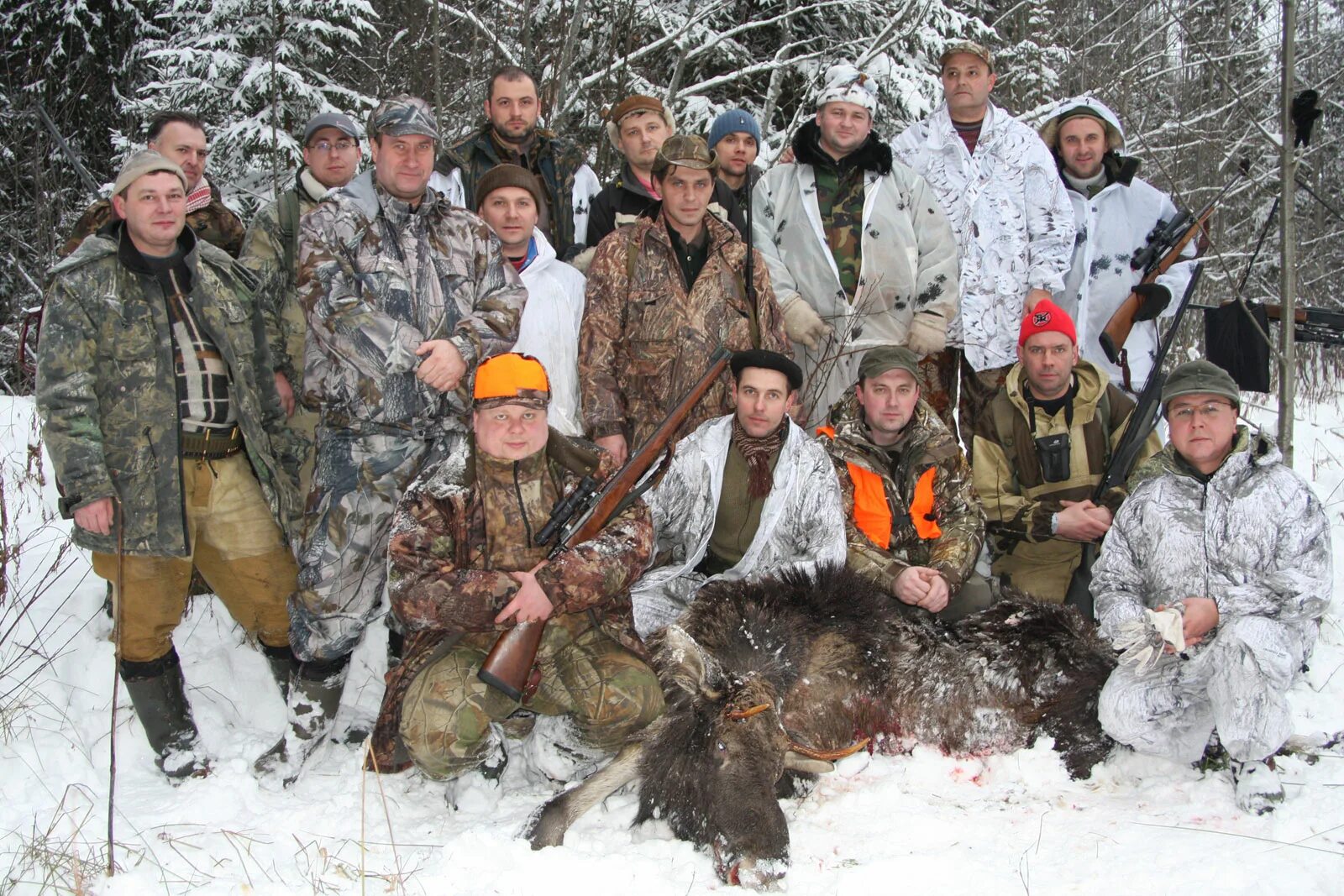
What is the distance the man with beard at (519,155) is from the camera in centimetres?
514

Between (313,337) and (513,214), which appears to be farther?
(513,214)

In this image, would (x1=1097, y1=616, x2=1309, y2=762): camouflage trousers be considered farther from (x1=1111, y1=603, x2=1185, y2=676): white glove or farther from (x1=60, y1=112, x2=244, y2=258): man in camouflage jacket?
(x1=60, y1=112, x2=244, y2=258): man in camouflage jacket

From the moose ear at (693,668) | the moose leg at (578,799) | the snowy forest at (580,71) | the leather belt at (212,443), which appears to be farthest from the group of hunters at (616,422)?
the snowy forest at (580,71)

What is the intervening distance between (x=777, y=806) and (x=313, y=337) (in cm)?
251

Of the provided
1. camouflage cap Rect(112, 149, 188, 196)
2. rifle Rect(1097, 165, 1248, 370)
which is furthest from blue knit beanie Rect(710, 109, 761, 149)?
camouflage cap Rect(112, 149, 188, 196)

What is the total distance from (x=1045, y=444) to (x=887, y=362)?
3.04 feet

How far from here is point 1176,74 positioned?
46.6 feet

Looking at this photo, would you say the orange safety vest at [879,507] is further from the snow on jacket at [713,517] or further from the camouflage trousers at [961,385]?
the camouflage trousers at [961,385]

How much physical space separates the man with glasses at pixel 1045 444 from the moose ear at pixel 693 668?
2.07m

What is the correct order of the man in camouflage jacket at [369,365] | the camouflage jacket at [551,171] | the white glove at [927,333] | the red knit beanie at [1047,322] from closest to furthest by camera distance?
the man in camouflage jacket at [369,365], the red knit beanie at [1047,322], the white glove at [927,333], the camouflage jacket at [551,171]

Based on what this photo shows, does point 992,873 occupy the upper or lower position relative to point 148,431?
lower

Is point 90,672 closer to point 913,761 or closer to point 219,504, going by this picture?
point 219,504

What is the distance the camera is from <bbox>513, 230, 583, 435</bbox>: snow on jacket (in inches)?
180

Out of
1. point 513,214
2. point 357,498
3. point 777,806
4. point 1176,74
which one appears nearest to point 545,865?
point 777,806
